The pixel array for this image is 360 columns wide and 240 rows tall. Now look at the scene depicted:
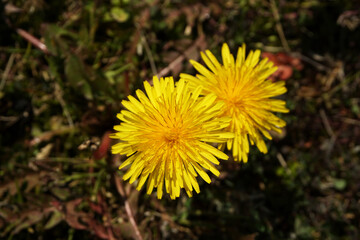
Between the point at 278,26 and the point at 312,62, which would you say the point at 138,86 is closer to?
the point at 278,26

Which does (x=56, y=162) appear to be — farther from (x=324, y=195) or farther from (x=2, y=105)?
(x=324, y=195)

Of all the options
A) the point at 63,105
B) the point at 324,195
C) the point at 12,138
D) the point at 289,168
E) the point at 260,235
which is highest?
the point at 63,105

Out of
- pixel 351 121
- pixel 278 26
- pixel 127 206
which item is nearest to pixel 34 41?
pixel 127 206

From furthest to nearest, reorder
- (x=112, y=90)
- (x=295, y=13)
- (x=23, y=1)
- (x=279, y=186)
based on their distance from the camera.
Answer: (x=295, y=13), (x=279, y=186), (x=23, y=1), (x=112, y=90)

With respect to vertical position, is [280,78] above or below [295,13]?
below

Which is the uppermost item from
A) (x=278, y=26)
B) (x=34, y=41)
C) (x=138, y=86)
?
(x=278, y=26)

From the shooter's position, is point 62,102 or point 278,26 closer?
point 62,102

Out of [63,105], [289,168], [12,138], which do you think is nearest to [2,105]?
[12,138]

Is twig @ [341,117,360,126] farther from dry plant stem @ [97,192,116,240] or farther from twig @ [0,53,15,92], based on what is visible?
twig @ [0,53,15,92]
